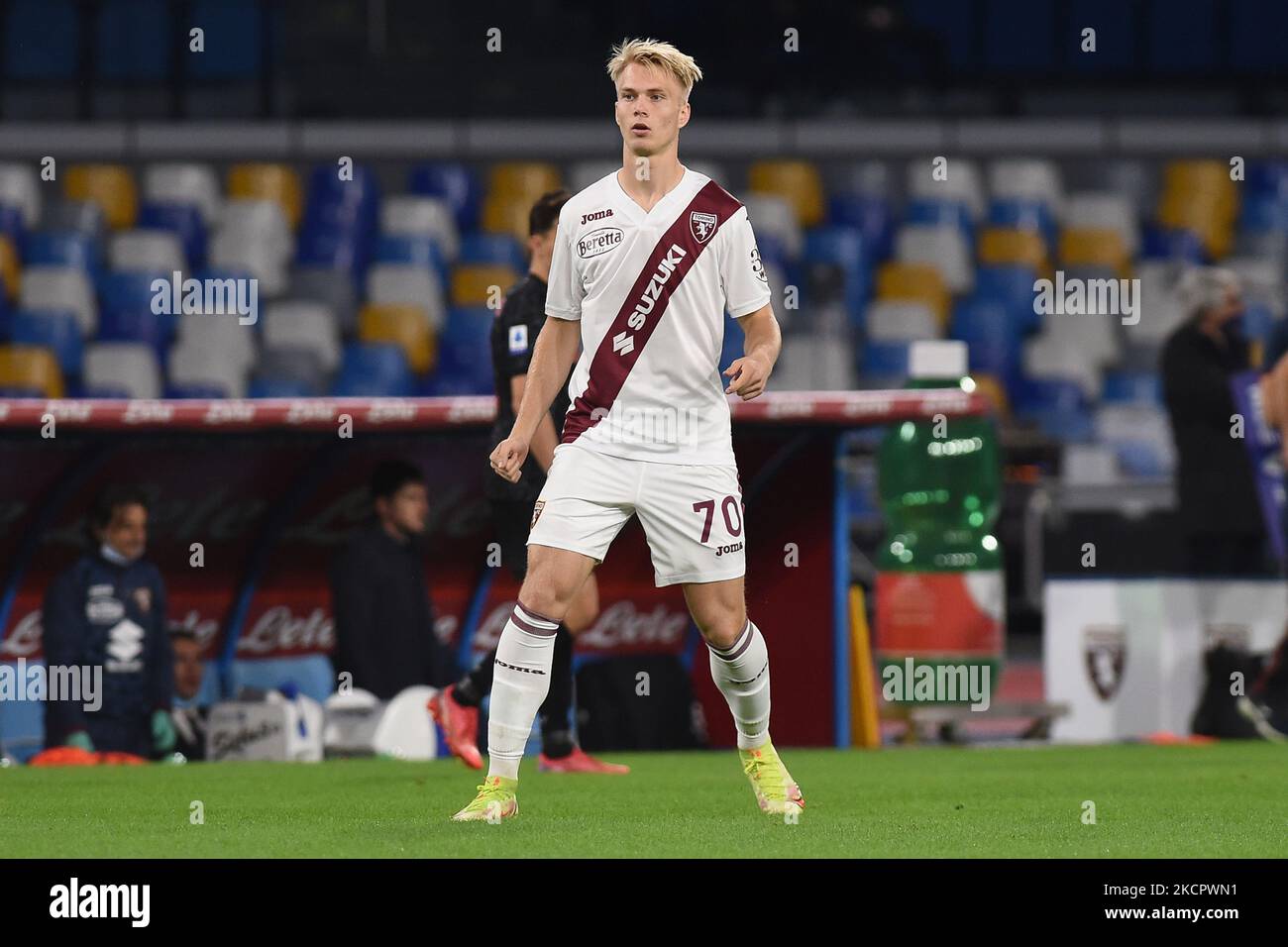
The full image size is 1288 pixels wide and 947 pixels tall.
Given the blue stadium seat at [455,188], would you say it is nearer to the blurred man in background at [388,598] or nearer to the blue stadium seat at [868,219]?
the blue stadium seat at [868,219]

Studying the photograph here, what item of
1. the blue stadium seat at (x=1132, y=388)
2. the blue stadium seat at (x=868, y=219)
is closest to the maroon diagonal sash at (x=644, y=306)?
the blue stadium seat at (x=1132, y=388)

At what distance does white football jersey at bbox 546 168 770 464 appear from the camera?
6.37 m

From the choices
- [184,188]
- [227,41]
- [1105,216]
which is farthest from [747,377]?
[227,41]

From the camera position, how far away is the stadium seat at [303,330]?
67.1ft

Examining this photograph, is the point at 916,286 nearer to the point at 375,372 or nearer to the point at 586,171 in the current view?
the point at 586,171

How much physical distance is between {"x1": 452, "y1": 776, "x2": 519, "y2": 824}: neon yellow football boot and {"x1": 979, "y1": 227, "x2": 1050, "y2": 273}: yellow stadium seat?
16313mm

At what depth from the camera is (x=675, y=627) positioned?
12.3m

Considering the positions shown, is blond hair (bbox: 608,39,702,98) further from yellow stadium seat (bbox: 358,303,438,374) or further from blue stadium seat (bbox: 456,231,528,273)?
blue stadium seat (bbox: 456,231,528,273)

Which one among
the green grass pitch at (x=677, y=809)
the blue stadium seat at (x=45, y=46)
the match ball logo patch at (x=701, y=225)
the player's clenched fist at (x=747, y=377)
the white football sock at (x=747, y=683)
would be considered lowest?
the green grass pitch at (x=677, y=809)

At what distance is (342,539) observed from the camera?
11.9 m

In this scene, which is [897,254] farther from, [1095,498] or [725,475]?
[725,475]

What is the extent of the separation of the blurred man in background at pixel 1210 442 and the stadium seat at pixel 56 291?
36.2 ft

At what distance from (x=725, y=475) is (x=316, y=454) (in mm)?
5653
